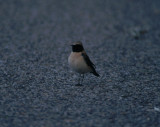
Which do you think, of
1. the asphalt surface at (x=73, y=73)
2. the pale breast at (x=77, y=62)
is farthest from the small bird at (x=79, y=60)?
the asphalt surface at (x=73, y=73)

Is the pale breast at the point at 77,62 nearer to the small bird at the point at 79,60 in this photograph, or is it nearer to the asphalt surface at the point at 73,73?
the small bird at the point at 79,60

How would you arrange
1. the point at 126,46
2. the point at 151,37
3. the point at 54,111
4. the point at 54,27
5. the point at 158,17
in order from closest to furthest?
the point at 54,111
the point at 126,46
the point at 151,37
the point at 54,27
the point at 158,17

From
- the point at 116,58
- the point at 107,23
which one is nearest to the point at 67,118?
the point at 116,58

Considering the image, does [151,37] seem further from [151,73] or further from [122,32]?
[151,73]

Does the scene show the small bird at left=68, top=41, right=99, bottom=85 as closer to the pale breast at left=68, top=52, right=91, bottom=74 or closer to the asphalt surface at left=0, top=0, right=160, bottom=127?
the pale breast at left=68, top=52, right=91, bottom=74

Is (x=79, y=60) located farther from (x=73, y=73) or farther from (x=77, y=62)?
(x=73, y=73)

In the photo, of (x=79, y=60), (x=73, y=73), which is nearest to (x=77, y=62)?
(x=79, y=60)

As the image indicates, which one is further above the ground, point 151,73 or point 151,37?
point 151,37

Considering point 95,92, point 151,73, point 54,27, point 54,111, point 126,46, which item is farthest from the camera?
point 54,27
